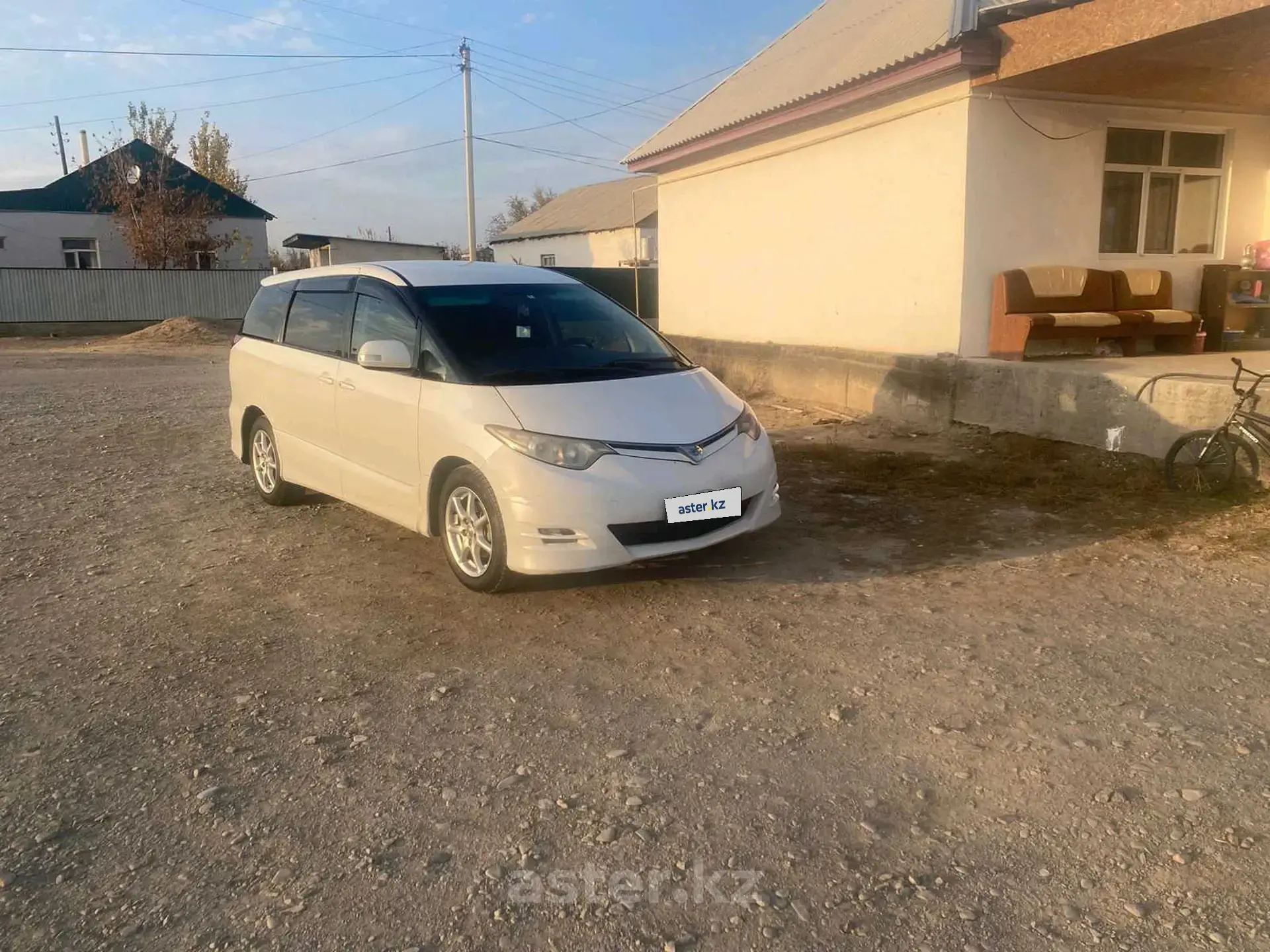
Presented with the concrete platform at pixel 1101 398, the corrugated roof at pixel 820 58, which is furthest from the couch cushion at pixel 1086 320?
the corrugated roof at pixel 820 58

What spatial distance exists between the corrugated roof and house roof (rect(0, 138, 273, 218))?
82.8ft

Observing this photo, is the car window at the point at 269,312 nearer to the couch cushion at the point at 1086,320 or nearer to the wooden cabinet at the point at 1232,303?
the couch cushion at the point at 1086,320

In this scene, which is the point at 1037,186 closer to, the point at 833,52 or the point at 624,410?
the point at 833,52

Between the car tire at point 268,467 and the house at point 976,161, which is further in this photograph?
the house at point 976,161

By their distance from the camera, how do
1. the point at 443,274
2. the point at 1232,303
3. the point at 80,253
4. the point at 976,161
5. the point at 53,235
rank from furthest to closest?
the point at 80,253
the point at 53,235
the point at 1232,303
the point at 976,161
the point at 443,274

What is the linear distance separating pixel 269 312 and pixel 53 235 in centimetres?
3307

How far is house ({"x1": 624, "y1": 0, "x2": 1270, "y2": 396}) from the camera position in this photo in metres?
8.44

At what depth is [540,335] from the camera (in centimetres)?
563

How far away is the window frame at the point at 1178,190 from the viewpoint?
1009 cm

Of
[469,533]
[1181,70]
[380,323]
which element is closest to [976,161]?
[1181,70]

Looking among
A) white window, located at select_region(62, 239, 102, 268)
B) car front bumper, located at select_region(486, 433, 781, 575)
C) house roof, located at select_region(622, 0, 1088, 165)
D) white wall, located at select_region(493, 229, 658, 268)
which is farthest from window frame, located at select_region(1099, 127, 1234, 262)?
white window, located at select_region(62, 239, 102, 268)

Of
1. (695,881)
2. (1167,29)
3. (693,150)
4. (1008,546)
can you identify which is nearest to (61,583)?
(695,881)

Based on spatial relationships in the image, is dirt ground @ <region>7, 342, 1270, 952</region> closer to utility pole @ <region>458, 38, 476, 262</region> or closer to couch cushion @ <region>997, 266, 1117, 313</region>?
couch cushion @ <region>997, 266, 1117, 313</region>

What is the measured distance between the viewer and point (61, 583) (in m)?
5.32
